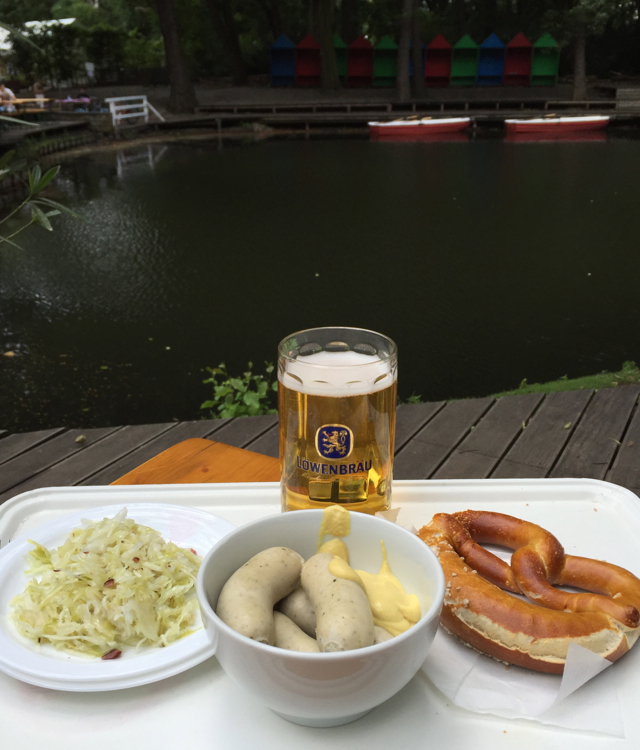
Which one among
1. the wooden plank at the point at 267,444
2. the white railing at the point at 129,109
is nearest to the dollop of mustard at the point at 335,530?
the wooden plank at the point at 267,444

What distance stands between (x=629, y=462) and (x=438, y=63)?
25872 mm

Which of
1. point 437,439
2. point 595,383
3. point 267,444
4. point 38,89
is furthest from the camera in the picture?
point 38,89

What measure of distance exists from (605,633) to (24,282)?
303 inches

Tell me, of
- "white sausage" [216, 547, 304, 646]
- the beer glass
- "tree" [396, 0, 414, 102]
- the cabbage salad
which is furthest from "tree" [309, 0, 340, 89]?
"white sausage" [216, 547, 304, 646]

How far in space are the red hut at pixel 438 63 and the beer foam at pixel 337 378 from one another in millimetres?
26766

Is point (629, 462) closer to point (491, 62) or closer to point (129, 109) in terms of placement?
point (129, 109)

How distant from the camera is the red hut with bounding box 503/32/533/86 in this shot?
24.6 m

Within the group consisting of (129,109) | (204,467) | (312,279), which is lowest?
(312,279)

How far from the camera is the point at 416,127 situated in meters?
17.5

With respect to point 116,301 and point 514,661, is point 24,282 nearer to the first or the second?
point 116,301

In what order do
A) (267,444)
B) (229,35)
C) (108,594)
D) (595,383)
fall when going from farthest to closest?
(229,35), (595,383), (267,444), (108,594)

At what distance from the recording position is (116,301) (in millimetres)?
6793

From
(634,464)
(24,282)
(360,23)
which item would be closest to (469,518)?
(634,464)


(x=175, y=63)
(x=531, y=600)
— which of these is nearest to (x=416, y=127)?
(x=175, y=63)
